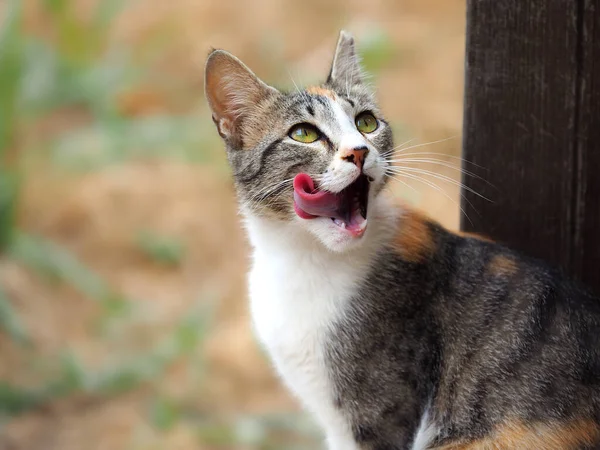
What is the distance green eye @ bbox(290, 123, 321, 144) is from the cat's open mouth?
15 centimetres

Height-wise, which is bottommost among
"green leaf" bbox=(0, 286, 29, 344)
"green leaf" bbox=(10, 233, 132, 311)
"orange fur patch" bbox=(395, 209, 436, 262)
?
"green leaf" bbox=(0, 286, 29, 344)

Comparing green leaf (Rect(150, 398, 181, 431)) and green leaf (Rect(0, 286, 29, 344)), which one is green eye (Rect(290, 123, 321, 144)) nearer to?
green leaf (Rect(150, 398, 181, 431))

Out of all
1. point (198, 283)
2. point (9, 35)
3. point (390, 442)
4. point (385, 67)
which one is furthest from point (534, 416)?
point (385, 67)

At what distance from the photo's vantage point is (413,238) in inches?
101

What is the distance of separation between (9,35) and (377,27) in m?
2.70

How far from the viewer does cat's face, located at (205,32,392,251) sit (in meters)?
2.27

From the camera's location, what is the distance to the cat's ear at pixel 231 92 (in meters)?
2.46

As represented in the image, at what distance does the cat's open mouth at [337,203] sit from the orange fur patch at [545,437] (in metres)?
0.63

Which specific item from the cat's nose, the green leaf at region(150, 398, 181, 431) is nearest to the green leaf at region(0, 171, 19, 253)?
the green leaf at region(150, 398, 181, 431)

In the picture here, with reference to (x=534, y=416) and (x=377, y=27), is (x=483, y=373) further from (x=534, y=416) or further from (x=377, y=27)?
(x=377, y=27)

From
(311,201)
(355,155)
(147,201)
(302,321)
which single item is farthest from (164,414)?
(355,155)

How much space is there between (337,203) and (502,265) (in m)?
0.53

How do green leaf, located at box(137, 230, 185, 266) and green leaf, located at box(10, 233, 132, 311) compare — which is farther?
green leaf, located at box(137, 230, 185, 266)

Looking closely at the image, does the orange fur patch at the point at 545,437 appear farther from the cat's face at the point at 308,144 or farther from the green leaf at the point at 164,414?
the green leaf at the point at 164,414
